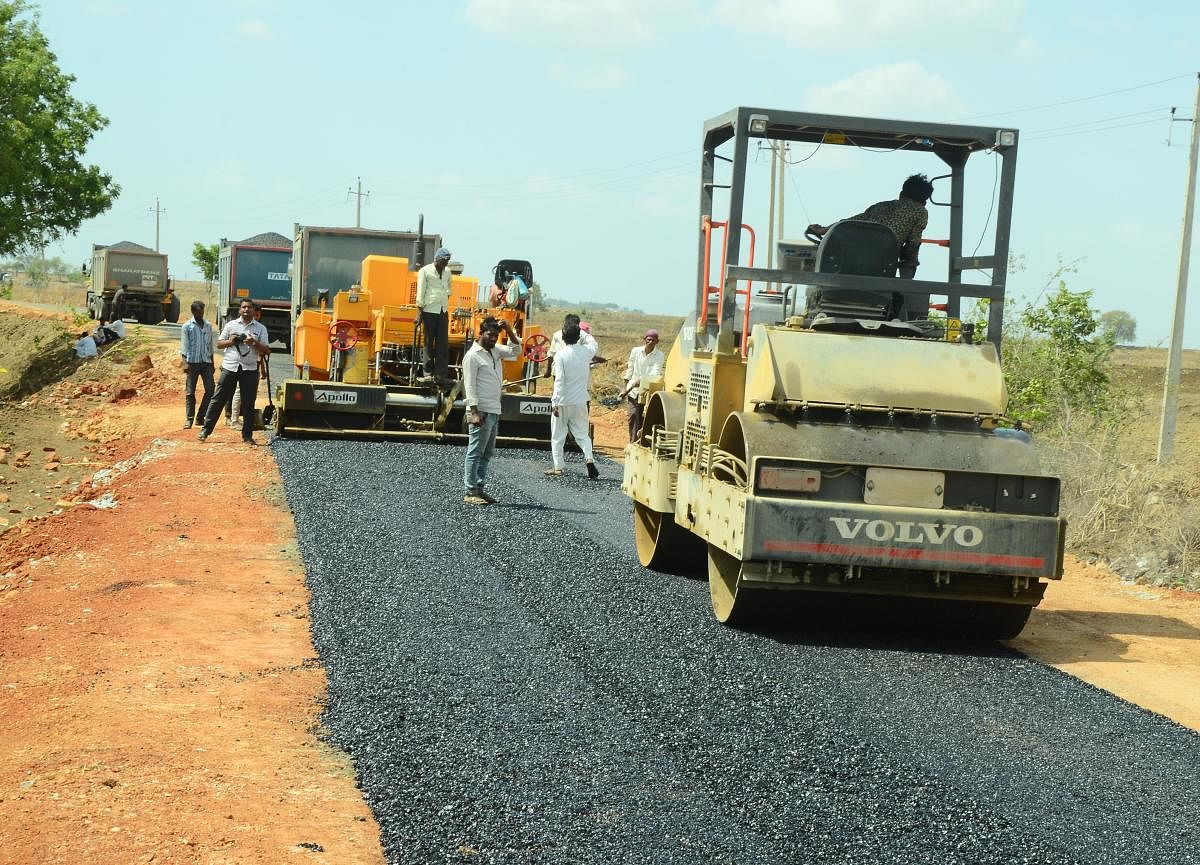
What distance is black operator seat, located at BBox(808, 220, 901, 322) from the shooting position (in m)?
8.10

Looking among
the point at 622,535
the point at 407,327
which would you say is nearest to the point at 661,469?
the point at 622,535

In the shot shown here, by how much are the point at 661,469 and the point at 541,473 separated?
5959mm

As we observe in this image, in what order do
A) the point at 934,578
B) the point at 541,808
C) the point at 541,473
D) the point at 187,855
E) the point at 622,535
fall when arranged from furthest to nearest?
the point at 541,473 < the point at 622,535 < the point at 934,578 < the point at 541,808 < the point at 187,855

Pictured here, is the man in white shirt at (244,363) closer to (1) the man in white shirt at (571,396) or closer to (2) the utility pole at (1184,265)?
Result: (1) the man in white shirt at (571,396)

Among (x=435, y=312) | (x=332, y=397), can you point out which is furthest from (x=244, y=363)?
(x=435, y=312)

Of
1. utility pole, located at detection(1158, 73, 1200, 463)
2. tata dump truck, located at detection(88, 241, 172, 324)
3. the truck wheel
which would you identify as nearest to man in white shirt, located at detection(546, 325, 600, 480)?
the truck wheel

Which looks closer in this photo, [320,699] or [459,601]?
[320,699]

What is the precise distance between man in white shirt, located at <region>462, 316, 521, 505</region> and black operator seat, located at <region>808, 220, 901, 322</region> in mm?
4697

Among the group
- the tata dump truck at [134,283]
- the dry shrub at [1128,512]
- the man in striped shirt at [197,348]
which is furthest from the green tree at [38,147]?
the dry shrub at [1128,512]

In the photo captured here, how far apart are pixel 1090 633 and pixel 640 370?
8.34 meters

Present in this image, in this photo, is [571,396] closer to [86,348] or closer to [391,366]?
[391,366]

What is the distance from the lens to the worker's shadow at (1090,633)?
804 cm

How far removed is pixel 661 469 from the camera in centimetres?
912

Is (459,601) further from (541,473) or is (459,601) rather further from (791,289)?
(541,473)
